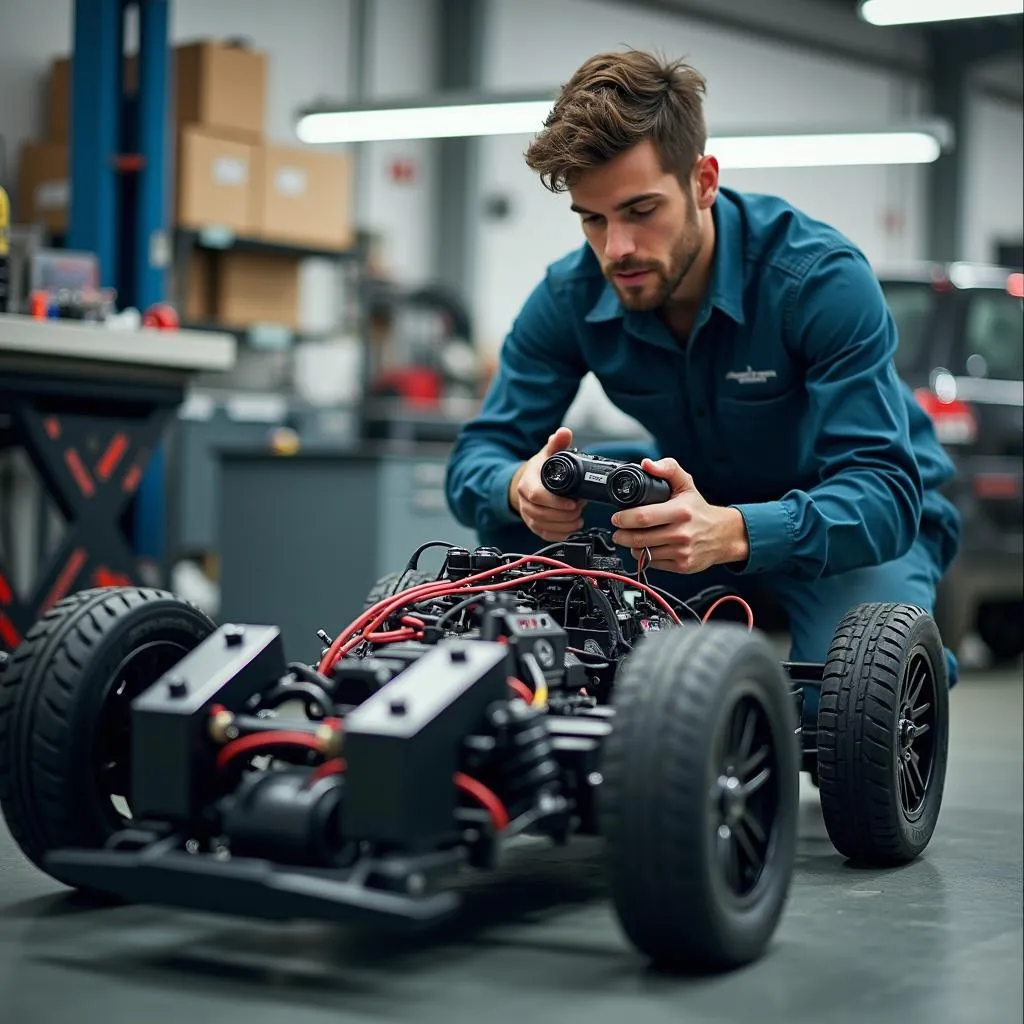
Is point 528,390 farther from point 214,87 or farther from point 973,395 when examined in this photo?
point 214,87

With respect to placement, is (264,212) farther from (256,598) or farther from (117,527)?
(117,527)

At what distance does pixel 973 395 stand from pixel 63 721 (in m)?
4.79

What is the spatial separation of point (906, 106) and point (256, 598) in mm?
9913

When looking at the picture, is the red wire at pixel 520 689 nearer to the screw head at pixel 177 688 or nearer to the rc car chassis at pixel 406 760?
the rc car chassis at pixel 406 760

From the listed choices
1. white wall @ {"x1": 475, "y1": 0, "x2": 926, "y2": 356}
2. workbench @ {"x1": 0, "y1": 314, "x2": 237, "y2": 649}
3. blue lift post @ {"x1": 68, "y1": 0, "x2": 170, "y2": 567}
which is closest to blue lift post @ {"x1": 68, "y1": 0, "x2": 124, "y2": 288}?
blue lift post @ {"x1": 68, "y1": 0, "x2": 170, "y2": 567}

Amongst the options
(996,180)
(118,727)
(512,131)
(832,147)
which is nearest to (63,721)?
(118,727)

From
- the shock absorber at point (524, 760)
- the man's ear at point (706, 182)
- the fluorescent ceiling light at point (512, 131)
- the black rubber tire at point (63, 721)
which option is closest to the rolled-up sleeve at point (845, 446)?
the man's ear at point (706, 182)

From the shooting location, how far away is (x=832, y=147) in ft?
28.3

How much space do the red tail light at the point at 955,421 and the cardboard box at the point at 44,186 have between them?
13.2 feet

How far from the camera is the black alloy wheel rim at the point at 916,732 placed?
2.45 metres

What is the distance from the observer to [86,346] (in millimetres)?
4395

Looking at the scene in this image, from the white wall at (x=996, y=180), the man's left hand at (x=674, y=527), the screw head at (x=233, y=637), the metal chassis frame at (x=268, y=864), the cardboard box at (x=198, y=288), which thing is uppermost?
the white wall at (x=996, y=180)

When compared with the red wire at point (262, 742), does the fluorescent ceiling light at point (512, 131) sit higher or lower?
higher

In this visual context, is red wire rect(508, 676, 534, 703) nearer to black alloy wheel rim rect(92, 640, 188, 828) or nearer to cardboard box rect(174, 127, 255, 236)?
black alloy wheel rim rect(92, 640, 188, 828)
